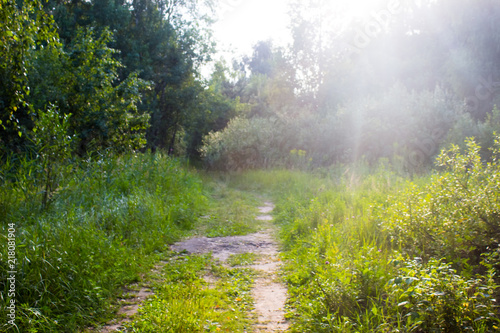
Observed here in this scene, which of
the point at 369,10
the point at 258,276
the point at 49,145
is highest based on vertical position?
the point at 369,10

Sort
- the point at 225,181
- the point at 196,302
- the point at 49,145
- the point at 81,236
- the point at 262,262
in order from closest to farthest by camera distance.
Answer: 1. the point at 196,302
2. the point at 81,236
3. the point at 262,262
4. the point at 49,145
5. the point at 225,181

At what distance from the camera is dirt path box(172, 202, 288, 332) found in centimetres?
348

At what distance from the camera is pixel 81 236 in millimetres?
4234

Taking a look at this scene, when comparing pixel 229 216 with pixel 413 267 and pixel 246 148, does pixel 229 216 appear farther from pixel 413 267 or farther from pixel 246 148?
pixel 246 148

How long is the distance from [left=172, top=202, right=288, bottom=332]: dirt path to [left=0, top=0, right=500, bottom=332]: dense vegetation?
0.20 metres

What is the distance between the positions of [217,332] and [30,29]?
4.99 meters

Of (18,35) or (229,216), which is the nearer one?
(18,35)

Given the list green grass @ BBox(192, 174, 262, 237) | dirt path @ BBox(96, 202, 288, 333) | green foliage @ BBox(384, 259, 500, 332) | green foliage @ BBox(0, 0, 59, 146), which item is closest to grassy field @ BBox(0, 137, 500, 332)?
green foliage @ BBox(384, 259, 500, 332)

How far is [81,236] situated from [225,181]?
458 inches

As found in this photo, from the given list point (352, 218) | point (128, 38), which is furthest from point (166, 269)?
point (128, 38)

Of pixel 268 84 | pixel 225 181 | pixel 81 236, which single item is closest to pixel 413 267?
pixel 81 236

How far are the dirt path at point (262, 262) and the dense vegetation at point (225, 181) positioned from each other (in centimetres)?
20

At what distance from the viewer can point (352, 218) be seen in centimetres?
553

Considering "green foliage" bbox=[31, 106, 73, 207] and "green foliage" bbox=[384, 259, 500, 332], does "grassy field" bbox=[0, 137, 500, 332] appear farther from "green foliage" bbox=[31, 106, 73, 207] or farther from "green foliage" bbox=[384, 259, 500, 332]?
"green foliage" bbox=[31, 106, 73, 207]
